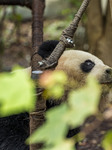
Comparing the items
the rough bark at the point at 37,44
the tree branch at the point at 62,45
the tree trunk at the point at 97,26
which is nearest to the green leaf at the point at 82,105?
A: the tree branch at the point at 62,45

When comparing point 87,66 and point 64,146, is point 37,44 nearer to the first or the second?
point 87,66

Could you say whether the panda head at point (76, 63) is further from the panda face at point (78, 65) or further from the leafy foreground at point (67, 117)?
the leafy foreground at point (67, 117)

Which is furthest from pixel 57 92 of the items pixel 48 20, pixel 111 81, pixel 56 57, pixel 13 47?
pixel 48 20

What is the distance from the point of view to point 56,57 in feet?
4.57

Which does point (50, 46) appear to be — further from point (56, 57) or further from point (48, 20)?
point (48, 20)

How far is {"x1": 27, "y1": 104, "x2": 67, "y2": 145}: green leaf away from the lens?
534 millimetres

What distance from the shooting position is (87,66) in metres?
2.01

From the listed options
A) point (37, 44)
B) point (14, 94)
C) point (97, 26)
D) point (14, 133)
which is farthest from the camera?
point (97, 26)

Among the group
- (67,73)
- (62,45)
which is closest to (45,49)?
Answer: (67,73)

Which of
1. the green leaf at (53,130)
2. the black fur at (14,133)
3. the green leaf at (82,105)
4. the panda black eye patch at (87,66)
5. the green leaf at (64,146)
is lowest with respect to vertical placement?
the black fur at (14,133)

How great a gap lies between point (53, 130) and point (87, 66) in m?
1.49

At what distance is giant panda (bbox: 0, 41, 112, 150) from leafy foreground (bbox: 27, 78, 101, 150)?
4.32 feet

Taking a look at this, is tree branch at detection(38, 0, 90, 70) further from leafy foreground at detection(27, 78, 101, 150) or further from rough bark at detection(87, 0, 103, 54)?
rough bark at detection(87, 0, 103, 54)

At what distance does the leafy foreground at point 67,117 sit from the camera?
53 cm
